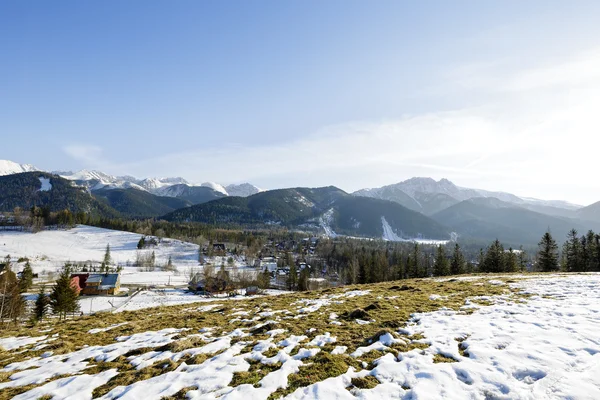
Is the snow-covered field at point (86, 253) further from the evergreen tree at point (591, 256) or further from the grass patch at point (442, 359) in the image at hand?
the evergreen tree at point (591, 256)

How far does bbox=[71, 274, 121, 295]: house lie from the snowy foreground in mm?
89462

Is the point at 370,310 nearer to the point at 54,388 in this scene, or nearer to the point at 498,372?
the point at 498,372

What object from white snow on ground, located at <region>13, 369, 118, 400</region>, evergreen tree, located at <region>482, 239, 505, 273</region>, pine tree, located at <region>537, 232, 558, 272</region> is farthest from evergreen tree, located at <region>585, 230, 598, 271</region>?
white snow on ground, located at <region>13, 369, 118, 400</region>

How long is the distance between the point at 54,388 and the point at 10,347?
406 inches

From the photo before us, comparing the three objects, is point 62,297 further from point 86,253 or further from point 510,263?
point 86,253

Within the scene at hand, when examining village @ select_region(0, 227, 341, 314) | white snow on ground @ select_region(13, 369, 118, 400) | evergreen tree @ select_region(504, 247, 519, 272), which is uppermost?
white snow on ground @ select_region(13, 369, 118, 400)

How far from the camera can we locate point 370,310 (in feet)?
56.1

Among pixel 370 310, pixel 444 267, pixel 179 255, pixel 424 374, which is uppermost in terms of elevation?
pixel 424 374

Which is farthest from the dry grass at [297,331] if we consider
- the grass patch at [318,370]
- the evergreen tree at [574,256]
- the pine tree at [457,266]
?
the evergreen tree at [574,256]

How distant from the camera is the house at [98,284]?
8781 cm

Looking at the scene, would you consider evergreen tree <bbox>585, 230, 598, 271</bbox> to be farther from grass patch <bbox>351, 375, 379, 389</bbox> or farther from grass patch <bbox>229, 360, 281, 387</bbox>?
grass patch <bbox>229, 360, 281, 387</bbox>

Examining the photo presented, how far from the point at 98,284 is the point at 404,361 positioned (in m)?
108

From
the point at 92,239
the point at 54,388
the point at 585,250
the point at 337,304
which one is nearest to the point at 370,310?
the point at 337,304

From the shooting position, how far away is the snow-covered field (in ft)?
414
